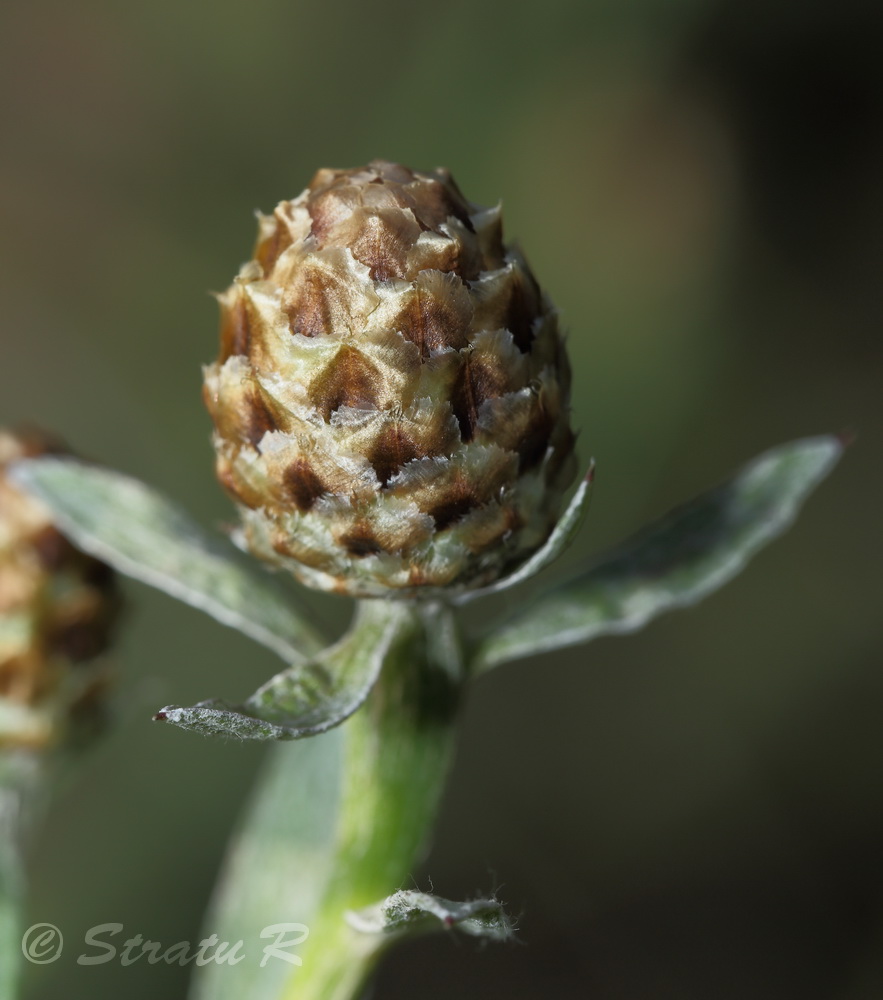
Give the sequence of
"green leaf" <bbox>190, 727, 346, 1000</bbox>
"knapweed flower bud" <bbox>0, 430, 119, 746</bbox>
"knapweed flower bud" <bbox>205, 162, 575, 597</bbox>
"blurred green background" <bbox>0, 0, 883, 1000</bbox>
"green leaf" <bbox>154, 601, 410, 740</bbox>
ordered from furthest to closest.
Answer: "blurred green background" <bbox>0, 0, 883, 1000</bbox>
"knapweed flower bud" <bbox>0, 430, 119, 746</bbox>
"green leaf" <bbox>190, 727, 346, 1000</bbox>
"knapweed flower bud" <bbox>205, 162, 575, 597</bbox>
"green leaf" <bbox>154, 601, 410, 740</bbox>

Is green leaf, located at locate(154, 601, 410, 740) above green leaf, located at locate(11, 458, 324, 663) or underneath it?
underneath

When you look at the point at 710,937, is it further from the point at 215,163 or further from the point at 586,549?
the point at 215,163

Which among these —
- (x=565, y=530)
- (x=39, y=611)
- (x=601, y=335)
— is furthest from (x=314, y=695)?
(x=601, y=335)

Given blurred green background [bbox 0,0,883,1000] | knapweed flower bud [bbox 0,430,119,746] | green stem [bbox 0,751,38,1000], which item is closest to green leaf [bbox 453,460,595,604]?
green stem [bbox 0,751,38,1000]

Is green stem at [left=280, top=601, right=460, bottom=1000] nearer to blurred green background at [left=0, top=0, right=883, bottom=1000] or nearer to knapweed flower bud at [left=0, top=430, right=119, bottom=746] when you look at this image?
knapweed flower bud at [left=0, top=430, right=119, bottom=746]

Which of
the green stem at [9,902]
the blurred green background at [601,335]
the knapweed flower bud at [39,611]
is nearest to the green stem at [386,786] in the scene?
the green stem at [9,902]

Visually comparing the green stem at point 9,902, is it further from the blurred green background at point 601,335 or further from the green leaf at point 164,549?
the blurred green background at point 601,335

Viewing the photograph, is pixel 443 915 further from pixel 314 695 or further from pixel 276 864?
pixel 276 864
